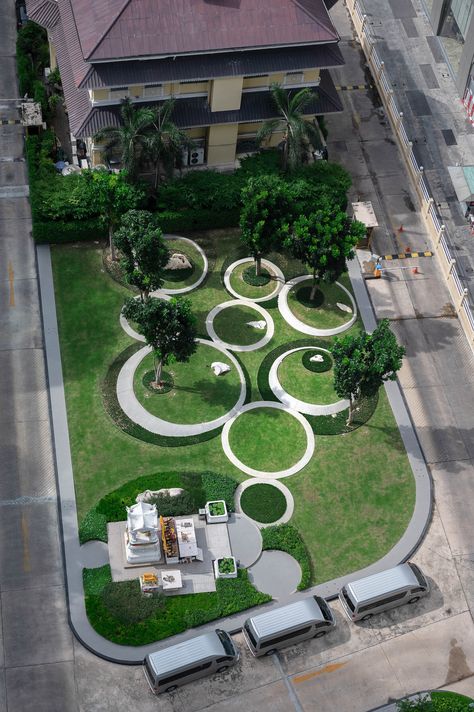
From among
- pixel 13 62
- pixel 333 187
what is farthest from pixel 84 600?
pixel 13 62

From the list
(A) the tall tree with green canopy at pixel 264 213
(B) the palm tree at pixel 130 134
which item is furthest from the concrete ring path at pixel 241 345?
(B) the palm tree at pixel 130 134

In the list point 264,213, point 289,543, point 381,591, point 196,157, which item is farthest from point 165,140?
point 381,591

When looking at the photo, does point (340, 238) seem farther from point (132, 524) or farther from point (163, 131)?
point (132, 524)

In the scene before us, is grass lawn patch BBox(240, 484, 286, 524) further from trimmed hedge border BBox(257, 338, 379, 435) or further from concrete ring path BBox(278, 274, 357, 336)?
concrete ring path BBox(278, 274, 357, 336)

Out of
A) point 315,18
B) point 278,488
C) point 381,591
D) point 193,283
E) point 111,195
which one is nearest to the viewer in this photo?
point 381,591

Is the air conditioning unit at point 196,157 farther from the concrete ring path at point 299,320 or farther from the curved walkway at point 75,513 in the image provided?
the curved walkway at point 75,513

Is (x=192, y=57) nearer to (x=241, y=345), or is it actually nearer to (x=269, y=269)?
(x=269, y=269)
